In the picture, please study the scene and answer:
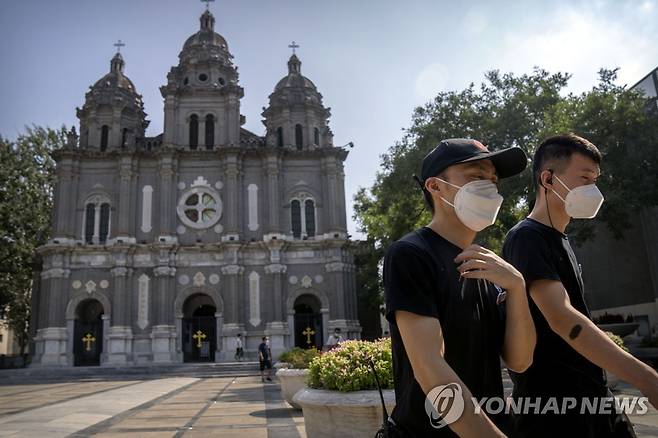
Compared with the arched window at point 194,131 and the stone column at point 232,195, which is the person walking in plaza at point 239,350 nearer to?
the stone column at point 232,195

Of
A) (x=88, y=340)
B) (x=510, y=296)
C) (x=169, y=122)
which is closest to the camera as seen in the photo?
(x=510, y=296)

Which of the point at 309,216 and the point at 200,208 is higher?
the point at 200,208

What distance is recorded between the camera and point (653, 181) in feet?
61.8

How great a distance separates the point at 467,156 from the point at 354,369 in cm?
450

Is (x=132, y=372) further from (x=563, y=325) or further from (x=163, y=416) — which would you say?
(x=563, y=325)

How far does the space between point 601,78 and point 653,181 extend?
4703 millimetres

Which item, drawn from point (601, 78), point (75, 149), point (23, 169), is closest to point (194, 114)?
Result: point (75, 149)

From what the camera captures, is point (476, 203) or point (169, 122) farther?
point (169, 122)

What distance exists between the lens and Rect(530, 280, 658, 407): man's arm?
220 centimetres

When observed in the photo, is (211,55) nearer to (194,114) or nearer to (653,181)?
(194,114)

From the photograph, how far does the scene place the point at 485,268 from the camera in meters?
2.02

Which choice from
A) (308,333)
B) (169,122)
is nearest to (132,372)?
(308,333)

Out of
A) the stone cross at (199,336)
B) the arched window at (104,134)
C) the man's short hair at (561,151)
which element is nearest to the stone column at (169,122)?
the arched window at (104,134)

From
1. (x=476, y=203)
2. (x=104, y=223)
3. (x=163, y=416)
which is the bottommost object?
(x=163, y=416)
